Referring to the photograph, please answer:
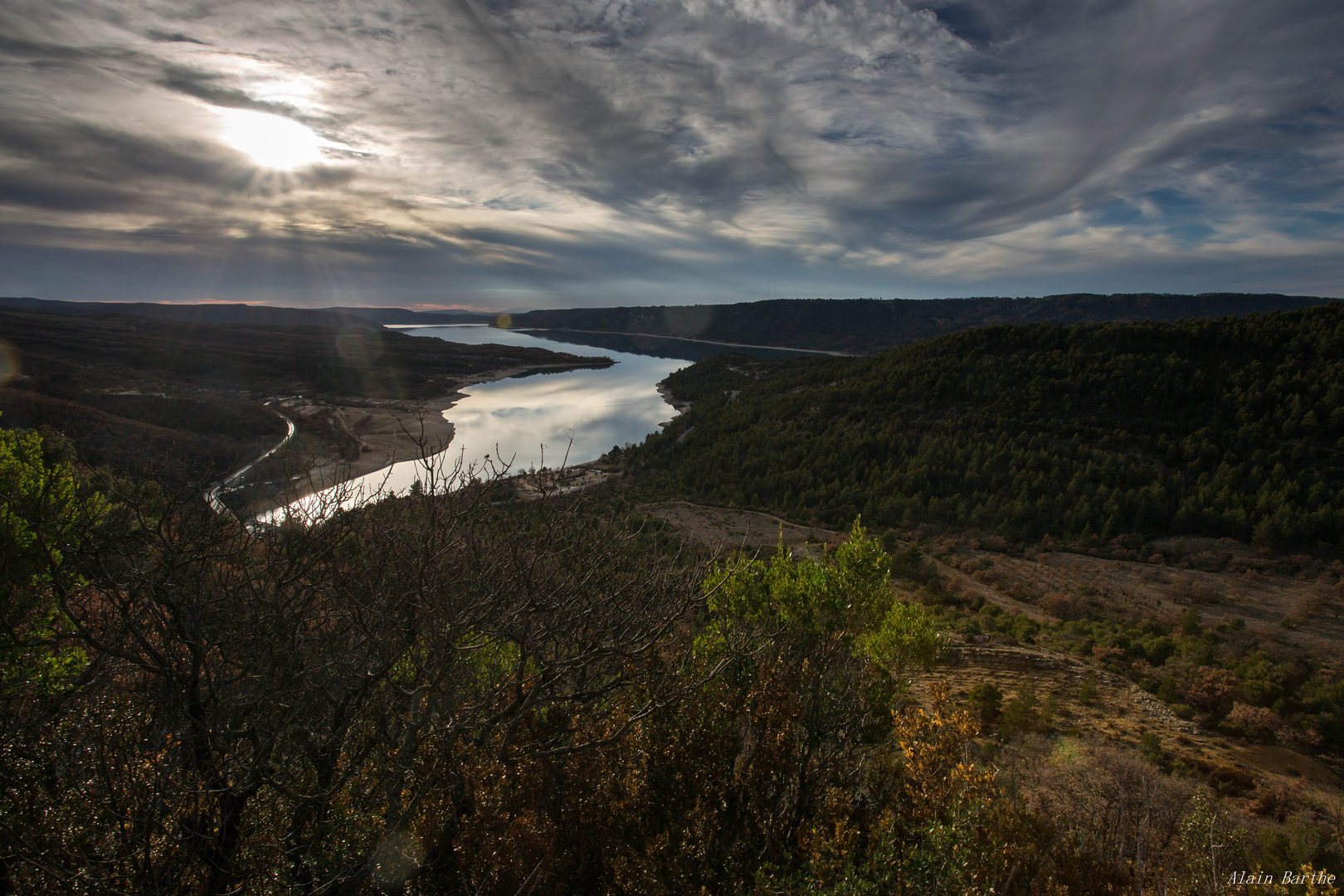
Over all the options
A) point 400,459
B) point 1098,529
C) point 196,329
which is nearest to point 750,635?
point 1098,529

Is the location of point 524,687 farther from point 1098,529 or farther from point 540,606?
point 1098,529

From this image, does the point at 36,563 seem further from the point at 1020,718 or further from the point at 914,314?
the point at 914,314

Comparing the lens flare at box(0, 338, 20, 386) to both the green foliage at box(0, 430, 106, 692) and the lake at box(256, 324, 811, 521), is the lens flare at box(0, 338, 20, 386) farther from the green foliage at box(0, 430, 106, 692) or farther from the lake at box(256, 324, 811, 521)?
the green foliage at box(0, 430, 106, 692)

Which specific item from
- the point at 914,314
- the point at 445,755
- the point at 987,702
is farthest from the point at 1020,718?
the point at 914,314

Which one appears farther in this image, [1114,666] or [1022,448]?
[1022,448]

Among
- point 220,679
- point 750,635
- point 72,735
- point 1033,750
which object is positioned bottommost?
point 1033,750

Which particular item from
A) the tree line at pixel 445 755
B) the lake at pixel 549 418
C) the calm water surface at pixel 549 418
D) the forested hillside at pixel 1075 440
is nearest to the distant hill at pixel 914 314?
the lake at pixel 549 418

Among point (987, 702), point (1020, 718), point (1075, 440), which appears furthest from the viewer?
point (1075, 440)
